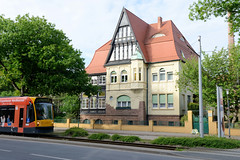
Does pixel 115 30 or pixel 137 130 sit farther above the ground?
pixel 115 30

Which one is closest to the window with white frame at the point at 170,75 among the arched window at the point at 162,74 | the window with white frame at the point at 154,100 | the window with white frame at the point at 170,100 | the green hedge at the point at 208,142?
the arched window at the point at 162,74

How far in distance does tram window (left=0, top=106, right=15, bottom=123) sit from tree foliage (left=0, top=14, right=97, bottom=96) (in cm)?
276

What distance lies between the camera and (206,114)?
25609 millimetres

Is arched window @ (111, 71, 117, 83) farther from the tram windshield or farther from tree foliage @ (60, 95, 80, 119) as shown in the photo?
the tram windshield

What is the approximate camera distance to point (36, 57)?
2227 centimetres

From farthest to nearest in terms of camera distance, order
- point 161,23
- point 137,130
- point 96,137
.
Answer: point 161,23
point 137,130
point 96,137

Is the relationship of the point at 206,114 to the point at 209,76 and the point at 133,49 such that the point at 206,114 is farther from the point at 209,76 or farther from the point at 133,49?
the point at 133,49

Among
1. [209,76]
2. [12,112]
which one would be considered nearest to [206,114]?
[209,76]

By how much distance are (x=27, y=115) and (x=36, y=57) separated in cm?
550

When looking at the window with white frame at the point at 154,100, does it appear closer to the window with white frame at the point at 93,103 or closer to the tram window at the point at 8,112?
the window with white frame at the point at 93,103

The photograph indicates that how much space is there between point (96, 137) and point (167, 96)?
56.4ft

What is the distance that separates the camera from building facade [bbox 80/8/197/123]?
33.0 meters

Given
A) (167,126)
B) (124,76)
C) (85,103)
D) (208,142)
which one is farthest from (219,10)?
(85,103)

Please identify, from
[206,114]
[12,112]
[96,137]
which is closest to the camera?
[96,137]
